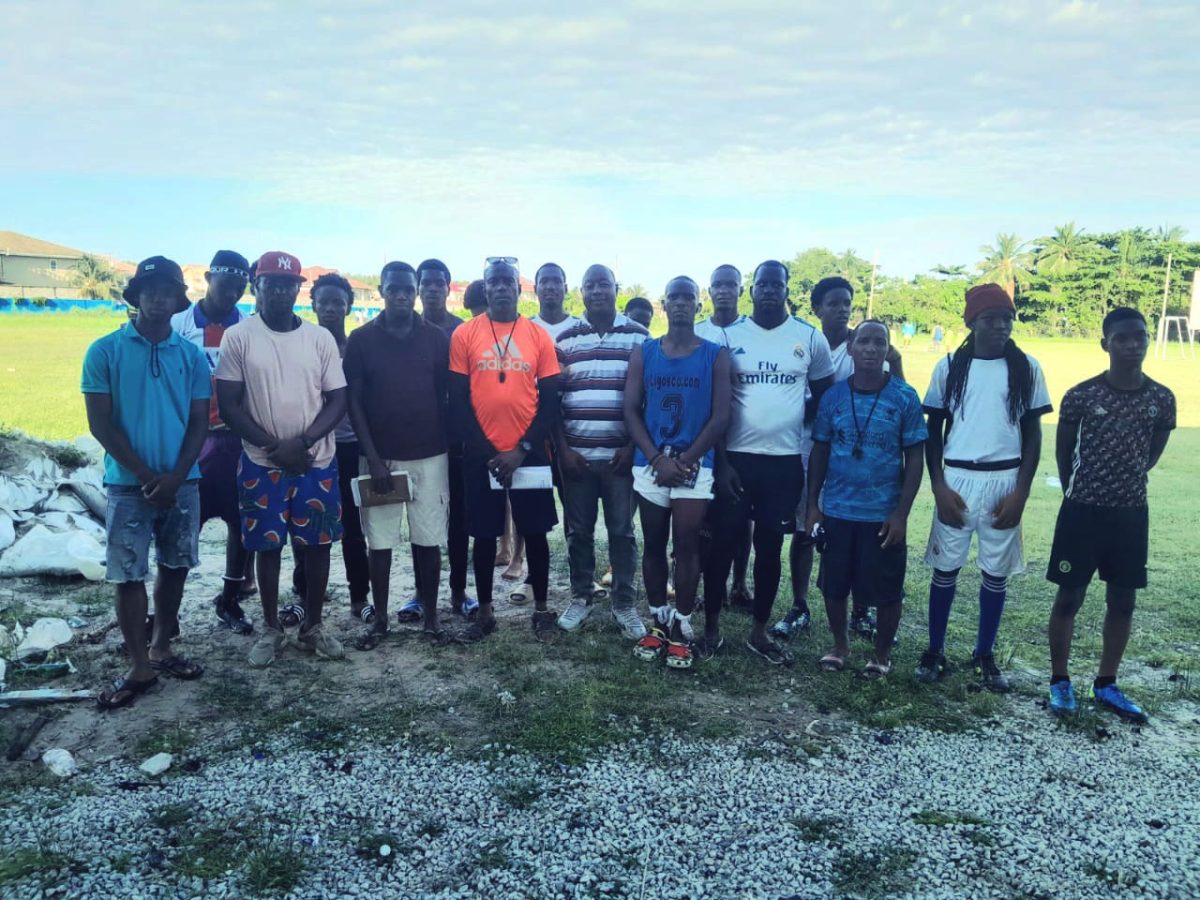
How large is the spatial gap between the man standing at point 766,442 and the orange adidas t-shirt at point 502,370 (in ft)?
3.83

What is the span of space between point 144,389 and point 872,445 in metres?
3.74

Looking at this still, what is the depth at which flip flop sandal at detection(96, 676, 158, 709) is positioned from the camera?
3854mm

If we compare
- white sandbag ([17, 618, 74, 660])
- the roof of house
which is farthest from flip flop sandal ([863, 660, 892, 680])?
the roof of house

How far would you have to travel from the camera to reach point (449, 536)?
17.5 ft

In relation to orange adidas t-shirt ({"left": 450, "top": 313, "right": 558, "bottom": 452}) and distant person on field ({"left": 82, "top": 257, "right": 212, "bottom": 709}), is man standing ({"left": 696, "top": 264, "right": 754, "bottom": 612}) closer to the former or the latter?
orange adidas t-shirt ({"left": 450, "top": 313, "right": 558, "bottom": 452})

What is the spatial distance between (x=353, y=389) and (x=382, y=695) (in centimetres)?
173

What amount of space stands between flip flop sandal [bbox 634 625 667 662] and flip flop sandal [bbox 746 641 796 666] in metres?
0.54

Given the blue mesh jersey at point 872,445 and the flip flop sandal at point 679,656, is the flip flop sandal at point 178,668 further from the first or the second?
the blue mesh jersey at point 872,445

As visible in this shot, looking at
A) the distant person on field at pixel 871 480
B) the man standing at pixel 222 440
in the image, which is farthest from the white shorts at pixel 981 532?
the man standing at pixel 222 440

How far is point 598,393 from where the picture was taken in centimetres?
490

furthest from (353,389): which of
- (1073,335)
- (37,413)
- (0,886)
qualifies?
(1073,335)

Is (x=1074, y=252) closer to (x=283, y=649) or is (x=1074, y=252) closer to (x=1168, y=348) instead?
(x=1168, y=348)

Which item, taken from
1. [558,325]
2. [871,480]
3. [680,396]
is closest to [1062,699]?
[871,480]

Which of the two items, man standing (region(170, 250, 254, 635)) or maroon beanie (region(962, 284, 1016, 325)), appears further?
man standing (region(170, 250, 254, 635))
